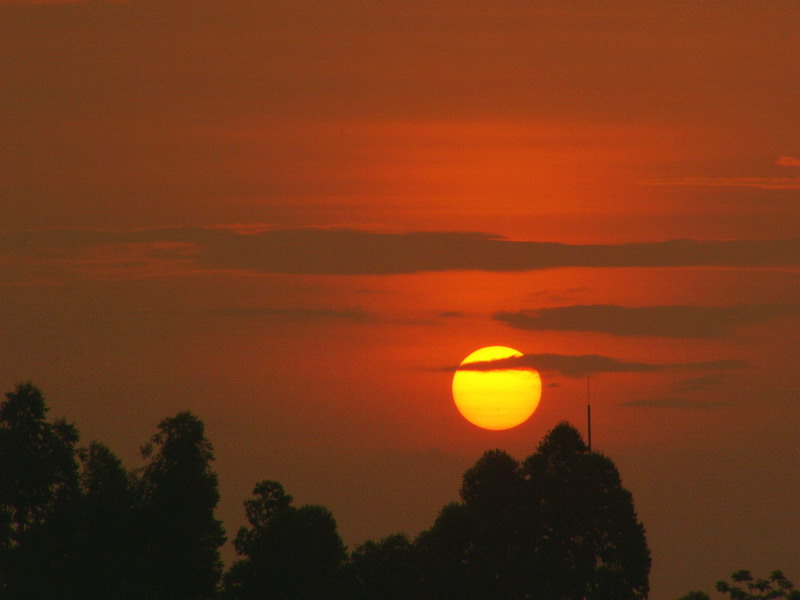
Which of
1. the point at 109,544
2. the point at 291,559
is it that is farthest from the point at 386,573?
the point at 109,544

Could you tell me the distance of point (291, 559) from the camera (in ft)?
377

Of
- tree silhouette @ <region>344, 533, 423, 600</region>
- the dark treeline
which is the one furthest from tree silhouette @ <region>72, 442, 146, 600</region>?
tree silhouette @ <region>344, 533, 423, 600</region>

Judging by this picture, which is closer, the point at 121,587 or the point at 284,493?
the point at 121,587

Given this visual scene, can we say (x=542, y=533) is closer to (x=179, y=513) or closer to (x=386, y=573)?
(x=386, y=573)

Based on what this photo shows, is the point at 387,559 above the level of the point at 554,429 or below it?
below

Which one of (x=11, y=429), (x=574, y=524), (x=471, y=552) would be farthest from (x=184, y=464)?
(x=574, y=524)

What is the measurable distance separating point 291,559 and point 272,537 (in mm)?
2216

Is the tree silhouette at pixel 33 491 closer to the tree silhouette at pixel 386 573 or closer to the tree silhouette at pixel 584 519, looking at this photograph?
the tree silhouette at pixel 386 573

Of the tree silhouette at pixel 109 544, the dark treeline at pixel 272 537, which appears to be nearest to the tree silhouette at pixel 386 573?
the dark treeline at pixel 272 537

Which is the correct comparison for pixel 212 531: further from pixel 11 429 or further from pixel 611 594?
pixel 611 594

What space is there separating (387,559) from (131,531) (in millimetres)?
18201

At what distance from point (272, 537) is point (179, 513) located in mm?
7725

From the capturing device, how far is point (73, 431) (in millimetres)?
115625

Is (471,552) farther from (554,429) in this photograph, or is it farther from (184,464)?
(184,464)
